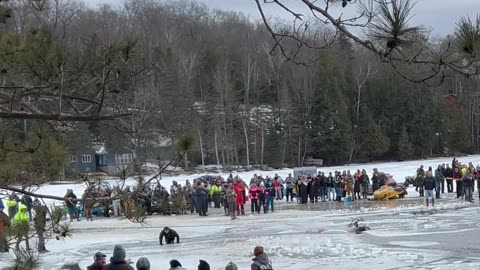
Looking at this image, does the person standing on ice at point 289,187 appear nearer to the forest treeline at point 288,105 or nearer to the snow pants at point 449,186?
the snow pants at point 449,186

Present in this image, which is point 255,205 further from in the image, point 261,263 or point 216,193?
point 261,263

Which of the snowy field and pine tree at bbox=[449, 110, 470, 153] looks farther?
pine tree at bbox=[449, 110, 470, 153]

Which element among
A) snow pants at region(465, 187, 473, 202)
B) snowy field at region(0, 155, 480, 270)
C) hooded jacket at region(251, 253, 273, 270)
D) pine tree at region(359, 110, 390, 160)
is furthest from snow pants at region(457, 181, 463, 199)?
pine tree at region(359, 110, 390, 160)

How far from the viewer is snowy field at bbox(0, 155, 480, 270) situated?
1642 cm

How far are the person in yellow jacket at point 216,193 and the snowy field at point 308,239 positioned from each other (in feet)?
11.7

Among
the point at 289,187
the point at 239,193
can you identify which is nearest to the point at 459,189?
the point at 289,187

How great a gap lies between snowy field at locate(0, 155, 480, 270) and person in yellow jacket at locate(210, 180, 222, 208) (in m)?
3.58

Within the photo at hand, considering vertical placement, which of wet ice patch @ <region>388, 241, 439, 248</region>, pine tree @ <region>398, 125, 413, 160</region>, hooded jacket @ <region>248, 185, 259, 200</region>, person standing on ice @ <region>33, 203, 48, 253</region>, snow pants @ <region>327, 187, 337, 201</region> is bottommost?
wet ice patch @ <region>388, 241, 439, 248</region>

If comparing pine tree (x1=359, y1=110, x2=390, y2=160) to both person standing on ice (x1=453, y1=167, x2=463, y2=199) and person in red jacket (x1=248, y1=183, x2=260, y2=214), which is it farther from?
person in red jacket (x1=248, y1=183, x2=260, y2=214)

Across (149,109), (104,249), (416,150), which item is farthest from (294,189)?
(416,150)

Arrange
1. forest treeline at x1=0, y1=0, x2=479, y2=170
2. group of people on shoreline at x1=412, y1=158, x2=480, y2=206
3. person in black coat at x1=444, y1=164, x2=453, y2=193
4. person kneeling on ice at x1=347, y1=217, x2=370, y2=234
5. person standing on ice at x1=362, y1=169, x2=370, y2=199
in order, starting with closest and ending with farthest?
person kneeling on ice at x1=347, y1=217, x2=370, y2=234 → group of people on shoreline at x1=412, y1=158, x2=480, y2=206 → person standing on ice at x1=362, y1=169, x2=370, y2=199 → person in black coat at x1=444, y1=164, x2=453, y2=193 → forest treeline at x1=0, y1=0, x2=479, y2=170

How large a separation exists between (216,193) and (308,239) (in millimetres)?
12761

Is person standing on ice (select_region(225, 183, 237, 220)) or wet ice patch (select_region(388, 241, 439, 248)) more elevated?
person standing on ice (select_region(225, 183, 237, 220))

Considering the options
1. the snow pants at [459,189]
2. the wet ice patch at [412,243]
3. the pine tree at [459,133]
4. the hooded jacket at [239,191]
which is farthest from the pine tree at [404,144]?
the wet ice patch at [412,243]
